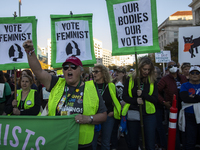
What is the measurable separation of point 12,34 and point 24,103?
135 cm

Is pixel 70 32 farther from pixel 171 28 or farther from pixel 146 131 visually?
pixel 171 28

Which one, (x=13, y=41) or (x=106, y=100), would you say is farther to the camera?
→ (x=106, y=100)

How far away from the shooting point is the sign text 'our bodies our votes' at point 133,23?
3.21 m

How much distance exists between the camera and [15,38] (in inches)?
143

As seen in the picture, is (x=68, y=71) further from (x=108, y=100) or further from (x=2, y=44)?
(x=2, y=44)

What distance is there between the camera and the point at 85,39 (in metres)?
3.96

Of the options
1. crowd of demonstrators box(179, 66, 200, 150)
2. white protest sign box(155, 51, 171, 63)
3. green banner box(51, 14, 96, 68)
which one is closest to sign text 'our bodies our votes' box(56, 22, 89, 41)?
green banner box(51, 14, 96, 68)

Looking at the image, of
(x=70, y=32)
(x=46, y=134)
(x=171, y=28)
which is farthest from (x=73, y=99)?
(x=171, y=28)

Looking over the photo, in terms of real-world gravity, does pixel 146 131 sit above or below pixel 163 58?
below

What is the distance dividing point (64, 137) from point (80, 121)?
0.32 metres

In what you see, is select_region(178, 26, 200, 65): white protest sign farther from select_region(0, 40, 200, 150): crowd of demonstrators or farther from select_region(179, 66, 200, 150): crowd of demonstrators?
select_region(179, 66, 200, 150): crowd of demonstrators

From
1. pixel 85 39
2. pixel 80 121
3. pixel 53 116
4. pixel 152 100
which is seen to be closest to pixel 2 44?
pixel 85 39

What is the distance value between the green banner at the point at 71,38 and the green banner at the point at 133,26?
768 millimetres

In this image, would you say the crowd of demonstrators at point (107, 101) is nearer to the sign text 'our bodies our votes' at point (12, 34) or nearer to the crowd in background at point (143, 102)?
the crowd in background at point (143, 102)
